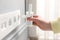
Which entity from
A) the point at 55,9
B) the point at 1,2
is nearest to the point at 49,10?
the point at 55,9

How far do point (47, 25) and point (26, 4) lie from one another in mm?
277

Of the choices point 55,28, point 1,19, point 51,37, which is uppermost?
point 1,19

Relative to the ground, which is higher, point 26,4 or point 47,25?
point 26,4

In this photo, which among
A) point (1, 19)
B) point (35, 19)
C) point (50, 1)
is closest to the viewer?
point (1, 19)

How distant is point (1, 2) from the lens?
38 centimetres

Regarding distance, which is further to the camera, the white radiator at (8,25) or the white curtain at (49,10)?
the white curtain at (49,10)

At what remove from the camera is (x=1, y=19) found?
347 mm

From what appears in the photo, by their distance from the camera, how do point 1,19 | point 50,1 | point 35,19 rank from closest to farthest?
1. point 1,19
2. point 35,19
3. point 50,1

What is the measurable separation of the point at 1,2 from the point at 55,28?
505 millimetres

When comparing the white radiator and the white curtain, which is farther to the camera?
the white curtain

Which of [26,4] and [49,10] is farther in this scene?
[49,10]

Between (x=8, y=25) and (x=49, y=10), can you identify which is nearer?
(x=8, y=25)

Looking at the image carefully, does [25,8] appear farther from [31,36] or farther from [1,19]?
[1,19]

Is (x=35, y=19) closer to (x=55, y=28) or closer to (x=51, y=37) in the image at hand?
(x=55, y=28)
